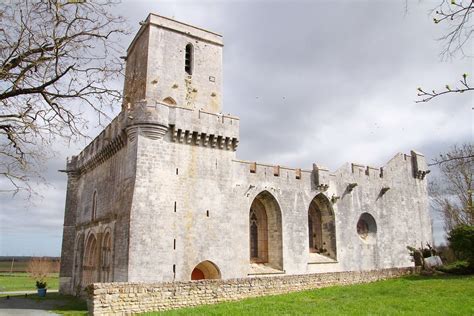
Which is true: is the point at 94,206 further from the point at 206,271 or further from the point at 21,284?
the point at 21,284

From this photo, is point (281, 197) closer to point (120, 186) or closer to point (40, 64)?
point (120, 186)

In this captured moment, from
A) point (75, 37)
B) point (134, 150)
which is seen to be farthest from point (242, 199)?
point (75, 37)

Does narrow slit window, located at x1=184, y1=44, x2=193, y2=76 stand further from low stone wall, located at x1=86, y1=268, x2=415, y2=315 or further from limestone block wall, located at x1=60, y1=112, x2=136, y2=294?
low stone wall, located at x1=86, y1=268, x2=415, y2=315

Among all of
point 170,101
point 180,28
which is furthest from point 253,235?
point 180,28

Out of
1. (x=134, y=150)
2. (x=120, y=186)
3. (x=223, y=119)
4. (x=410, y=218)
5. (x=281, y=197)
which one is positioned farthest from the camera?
(x=410, y=218)

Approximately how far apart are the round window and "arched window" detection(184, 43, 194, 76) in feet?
46.1

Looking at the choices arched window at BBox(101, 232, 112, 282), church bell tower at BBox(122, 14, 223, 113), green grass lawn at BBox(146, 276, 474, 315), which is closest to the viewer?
green grass lawn at BBox(146, 276, 474, 315)

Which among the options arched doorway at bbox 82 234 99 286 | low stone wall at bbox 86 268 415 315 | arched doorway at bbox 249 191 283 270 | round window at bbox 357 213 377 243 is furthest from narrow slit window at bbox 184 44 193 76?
round window at bbox 357 213 377 243

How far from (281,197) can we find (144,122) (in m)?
8.49

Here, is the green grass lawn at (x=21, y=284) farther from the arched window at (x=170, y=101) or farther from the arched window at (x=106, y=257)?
the arched window at (x=170, y=101)

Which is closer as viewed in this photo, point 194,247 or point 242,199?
point 194,247

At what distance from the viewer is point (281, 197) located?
21.8m

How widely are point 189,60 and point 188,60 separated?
5 cm

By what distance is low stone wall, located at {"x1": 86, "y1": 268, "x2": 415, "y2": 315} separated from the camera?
12.2 metres
